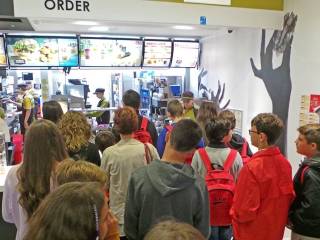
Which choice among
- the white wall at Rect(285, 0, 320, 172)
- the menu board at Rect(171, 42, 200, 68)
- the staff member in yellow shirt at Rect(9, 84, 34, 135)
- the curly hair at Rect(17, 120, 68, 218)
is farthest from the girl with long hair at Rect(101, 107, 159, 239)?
the menu board at Rect(171, 42, 200, 68)

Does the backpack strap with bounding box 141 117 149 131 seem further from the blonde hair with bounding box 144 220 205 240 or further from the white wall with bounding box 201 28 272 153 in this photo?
the blonde hair with bounding box 144 220 205 240

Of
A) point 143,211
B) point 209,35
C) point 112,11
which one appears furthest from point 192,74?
point 143,211

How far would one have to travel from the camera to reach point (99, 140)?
3010 mm

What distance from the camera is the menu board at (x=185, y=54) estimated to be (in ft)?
21.2

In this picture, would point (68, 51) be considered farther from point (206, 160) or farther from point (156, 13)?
point (206, 160)

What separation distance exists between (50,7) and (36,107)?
10.5 feet

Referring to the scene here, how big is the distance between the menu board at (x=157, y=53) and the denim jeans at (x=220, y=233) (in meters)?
4.35

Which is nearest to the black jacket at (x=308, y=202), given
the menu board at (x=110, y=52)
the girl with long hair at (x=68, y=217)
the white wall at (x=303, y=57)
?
the girl with long hair at (x=68, y=217)

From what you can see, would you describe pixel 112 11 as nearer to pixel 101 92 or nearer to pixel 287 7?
pixel 287 7

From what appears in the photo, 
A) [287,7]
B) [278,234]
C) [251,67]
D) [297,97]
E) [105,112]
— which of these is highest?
[287,7]

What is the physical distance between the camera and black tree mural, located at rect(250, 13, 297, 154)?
13.5 ft

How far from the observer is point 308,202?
6.93 ft

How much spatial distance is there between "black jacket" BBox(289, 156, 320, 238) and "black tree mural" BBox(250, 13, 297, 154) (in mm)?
2186

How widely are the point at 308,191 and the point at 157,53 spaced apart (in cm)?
466
